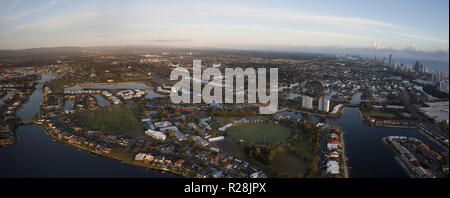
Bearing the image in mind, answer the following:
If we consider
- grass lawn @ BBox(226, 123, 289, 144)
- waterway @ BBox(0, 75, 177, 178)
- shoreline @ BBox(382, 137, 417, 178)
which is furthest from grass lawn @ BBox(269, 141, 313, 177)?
waterway @ BBox(0, 75, 177, 178)

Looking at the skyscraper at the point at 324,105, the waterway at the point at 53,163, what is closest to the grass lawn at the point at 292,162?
the waterway at the point at 53,163

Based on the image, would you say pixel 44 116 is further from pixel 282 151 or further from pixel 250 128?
pixel 282 151

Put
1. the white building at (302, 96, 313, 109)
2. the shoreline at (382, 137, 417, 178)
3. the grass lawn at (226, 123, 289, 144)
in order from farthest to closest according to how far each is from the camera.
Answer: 1. the white building at (302, 96, 313, 109)
2. the grass lawn at (226, 123, 289, 144)
3. the shoreline at (382, 137, 417, 178)

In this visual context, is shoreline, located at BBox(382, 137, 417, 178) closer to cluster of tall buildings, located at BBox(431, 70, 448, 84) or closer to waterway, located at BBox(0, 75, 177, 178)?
cluster of tall buildings, located at BBox(431, 70, 448, 84)

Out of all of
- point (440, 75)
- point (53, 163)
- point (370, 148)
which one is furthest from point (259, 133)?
point (440, 75)
